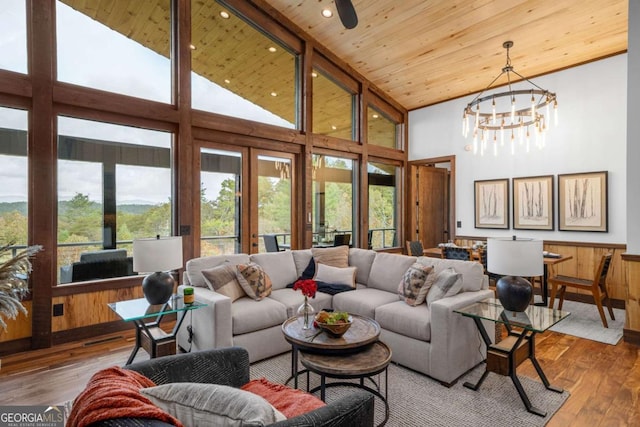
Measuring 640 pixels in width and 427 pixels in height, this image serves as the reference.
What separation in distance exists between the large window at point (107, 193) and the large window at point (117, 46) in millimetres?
505

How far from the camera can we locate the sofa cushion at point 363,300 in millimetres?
3367

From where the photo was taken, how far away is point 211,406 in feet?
3.25

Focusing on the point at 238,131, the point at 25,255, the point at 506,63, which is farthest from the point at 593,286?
the point at 25,255

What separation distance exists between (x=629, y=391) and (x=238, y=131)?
4834 mm

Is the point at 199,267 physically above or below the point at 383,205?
below

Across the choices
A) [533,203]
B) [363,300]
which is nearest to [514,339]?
[363,300]

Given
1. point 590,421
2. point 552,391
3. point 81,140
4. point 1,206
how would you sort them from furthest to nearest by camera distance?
point 81,140
point 1,206
point 552,391
point 590,421

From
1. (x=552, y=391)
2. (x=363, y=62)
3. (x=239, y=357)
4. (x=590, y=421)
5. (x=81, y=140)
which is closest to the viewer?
(x=239, y=357)

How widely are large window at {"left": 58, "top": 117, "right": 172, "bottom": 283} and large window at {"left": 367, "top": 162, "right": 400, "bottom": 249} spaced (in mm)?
3827

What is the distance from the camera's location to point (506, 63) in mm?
5293

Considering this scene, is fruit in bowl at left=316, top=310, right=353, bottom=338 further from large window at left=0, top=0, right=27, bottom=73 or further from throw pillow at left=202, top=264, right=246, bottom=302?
large window at left=0, top=0, right=27, bottom=73

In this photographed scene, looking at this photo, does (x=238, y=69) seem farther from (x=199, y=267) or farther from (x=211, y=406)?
(x=211, y=406)

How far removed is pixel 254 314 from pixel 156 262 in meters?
0.96

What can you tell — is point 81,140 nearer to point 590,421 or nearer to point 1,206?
point 1,206
